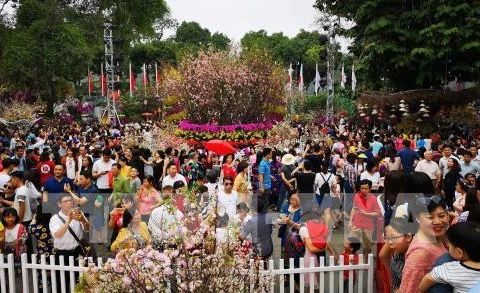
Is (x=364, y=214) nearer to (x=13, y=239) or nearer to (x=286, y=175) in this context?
(x=286, y=175)

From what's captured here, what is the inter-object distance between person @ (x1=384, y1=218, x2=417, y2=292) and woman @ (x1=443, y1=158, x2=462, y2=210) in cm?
453

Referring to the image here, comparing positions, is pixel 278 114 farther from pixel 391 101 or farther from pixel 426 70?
pixel 426 70

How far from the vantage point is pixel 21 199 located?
6.51 metres

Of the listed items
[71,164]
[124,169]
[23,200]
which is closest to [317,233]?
[23,200]

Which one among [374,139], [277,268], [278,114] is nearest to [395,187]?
[277,268]

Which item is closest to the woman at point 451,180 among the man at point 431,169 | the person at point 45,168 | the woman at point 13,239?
Result: the man at point 431,169

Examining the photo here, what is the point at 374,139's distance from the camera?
12.2m

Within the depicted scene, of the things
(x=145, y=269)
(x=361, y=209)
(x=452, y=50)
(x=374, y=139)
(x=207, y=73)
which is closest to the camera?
(x=145, y=269)

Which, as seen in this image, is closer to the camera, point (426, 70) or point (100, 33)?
point (426, 70)

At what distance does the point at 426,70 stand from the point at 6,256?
1763 centimetres

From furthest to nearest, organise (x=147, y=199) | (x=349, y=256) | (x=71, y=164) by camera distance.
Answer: (x=71, y=164) < (x=147, y=199) < (x=349, y=256)

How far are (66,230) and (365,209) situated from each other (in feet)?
11.1

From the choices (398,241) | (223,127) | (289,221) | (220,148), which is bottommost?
(289,221)

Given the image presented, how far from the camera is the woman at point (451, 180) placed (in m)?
8.07
